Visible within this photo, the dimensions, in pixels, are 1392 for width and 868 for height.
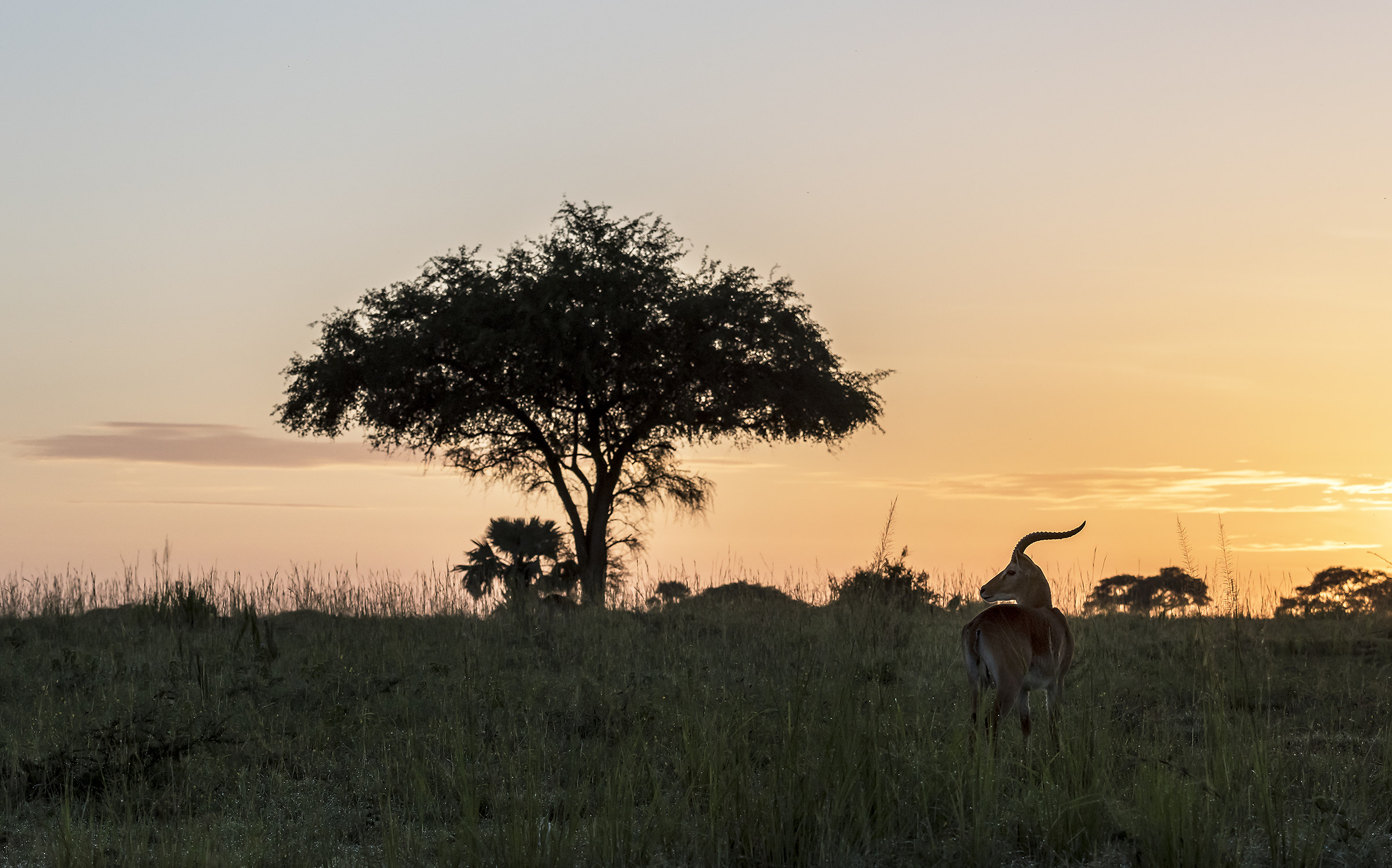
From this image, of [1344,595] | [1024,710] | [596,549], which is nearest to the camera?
[1024,710]

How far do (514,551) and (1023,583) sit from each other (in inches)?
743

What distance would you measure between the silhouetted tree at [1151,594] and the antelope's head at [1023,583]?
1.73 metres

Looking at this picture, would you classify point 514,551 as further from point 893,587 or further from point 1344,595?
point 1344,595

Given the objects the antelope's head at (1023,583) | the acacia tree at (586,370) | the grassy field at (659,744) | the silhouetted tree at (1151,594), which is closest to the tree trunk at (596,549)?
the acacia tree at (586,370)

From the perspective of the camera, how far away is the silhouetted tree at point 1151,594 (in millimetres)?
15680

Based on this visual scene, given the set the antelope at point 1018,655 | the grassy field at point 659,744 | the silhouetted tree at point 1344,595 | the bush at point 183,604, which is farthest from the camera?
the silhouetted tree at point 1344,595

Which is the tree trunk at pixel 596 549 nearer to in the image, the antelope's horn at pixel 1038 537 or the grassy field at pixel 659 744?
the grassy field at pixel 659 744

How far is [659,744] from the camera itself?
8.05 m

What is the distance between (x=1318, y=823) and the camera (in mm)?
5371

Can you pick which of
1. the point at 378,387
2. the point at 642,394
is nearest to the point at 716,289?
the point at 642,394

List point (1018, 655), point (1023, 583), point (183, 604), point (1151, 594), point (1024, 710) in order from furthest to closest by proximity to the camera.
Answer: point (1151, 594) → point (183, 604) → point (1023, 583) → point (1024, 710) → point (1018, 655)

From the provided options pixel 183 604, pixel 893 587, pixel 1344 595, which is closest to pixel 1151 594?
pixel 1344 595

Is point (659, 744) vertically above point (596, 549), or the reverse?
point (596, 549)

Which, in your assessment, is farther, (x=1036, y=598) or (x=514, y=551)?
(x=514, y=551)
